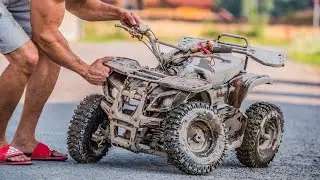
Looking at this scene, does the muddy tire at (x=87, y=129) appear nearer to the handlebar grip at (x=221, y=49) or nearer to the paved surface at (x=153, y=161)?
the paved surface at (x=153, y=161)

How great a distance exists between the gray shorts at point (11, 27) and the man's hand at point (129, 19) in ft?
2.26

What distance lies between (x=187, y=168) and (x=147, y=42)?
1436 mm

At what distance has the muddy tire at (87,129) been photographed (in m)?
7.44

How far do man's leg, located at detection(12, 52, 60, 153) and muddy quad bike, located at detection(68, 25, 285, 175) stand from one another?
0.34 m

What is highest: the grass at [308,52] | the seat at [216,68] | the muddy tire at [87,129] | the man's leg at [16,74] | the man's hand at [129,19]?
the grass at [308,52]

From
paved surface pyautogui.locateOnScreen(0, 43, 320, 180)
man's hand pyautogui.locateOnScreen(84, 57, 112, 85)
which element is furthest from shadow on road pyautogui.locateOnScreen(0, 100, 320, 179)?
man's hand pyautogui.locateOnScreen(84, 57, 112, 85)

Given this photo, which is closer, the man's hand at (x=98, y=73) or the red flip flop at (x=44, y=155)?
the man's hand at (x=98, y=73)

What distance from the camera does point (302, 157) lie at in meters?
8.69

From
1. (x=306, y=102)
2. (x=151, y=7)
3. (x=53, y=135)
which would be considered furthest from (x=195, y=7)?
(x=53, y=135)

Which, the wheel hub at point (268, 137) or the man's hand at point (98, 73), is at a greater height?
the man's hand at point (98, 73)

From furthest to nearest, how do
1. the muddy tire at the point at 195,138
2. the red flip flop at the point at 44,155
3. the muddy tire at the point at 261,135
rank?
the muddy tire at the point at 261,135, the red flip flop at the point at 44,155, the muddy tire at the point at 195,138

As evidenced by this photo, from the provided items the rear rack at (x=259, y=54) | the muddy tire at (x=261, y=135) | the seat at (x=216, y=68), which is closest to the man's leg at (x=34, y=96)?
the seat at (x=216, y=68)

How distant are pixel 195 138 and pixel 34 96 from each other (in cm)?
129

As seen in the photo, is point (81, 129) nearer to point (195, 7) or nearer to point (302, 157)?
point (302, 157)
